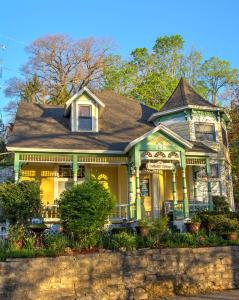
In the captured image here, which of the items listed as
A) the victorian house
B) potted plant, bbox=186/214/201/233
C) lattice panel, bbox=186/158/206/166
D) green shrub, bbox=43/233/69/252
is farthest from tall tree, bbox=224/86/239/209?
green shrub, bbox=43/233/69/252

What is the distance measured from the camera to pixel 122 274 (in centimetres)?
1055

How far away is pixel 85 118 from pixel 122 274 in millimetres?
9747

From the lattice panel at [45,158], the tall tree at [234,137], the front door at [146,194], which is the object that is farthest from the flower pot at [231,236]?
the tall tree at [234,137]

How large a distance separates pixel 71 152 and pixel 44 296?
290 inches

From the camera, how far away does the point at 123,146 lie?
55.0 feet

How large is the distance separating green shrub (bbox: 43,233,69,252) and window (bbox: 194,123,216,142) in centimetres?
1019

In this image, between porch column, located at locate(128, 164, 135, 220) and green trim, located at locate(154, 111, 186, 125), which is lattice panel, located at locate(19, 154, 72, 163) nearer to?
porch column, located at locate(128, 164, 135, 220)

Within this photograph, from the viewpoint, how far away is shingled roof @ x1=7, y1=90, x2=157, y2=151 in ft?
53.8

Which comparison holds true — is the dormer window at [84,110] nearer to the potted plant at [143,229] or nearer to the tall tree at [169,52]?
the potted plant at [143,229]

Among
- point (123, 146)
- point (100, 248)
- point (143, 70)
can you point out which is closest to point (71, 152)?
→ point (123, 146)

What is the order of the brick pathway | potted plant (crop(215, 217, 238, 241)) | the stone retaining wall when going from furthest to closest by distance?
1. potted plant (crop(215, 217, 238, 241))
2. the brick pathway
3. the stone retaining wall

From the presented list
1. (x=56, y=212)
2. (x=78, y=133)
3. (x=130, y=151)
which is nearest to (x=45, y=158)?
(x=56, y=212)

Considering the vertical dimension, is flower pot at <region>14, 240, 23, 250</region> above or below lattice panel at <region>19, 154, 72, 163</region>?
below

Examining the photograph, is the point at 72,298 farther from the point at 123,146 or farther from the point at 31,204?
the point at 123,146
